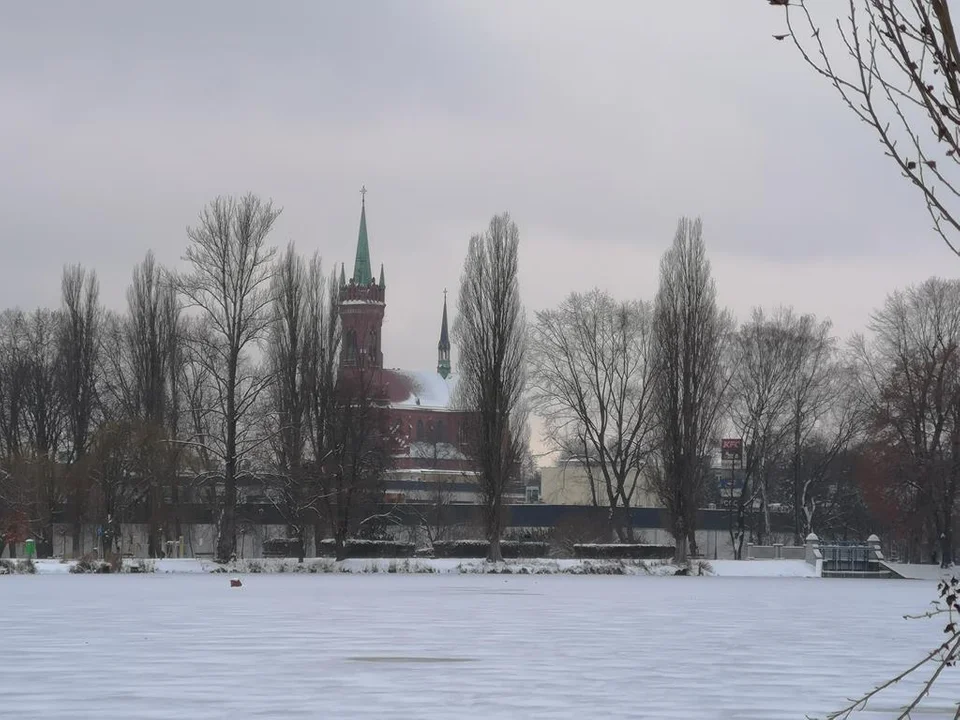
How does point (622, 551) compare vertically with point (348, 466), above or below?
below

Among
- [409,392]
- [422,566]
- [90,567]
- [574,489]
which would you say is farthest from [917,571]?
[409,392]

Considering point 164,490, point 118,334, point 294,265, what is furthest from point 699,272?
point 118,334

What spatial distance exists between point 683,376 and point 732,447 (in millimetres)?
18047

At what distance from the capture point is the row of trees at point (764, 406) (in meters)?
52.8

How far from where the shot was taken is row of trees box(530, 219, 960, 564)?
52844mm

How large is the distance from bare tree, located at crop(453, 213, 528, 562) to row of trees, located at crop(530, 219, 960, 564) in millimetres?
6176

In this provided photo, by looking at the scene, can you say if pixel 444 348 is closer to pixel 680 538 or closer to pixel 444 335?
pixel 444 335

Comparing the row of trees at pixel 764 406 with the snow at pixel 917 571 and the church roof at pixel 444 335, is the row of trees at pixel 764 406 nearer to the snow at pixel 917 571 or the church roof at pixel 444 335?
the snow at pixel 917 571

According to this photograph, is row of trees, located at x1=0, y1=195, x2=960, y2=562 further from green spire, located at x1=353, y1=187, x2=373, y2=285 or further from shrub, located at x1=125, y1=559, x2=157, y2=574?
green spire, located at x1=353, y1=187, x2=373, y2=285

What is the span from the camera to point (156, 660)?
1304 cm

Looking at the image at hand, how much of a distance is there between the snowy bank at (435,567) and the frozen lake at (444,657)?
20.7 m

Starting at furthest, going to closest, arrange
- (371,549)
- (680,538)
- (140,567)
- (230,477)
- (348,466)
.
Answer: (348,466) < (371,549) < (680,538) < (230,477) < (140,567)

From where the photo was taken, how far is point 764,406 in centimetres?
6825

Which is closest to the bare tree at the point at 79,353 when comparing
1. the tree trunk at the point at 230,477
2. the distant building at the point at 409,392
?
the tree trunk at the point at 230,477
